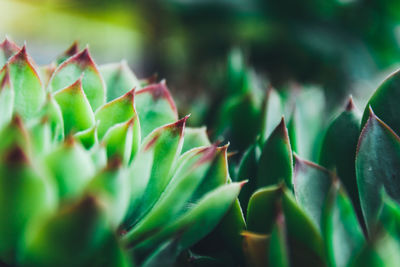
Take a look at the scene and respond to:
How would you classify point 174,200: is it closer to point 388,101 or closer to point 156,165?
point 156,165

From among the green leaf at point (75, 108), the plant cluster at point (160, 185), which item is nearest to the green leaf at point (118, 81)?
the plant cluster at point (160, 185)

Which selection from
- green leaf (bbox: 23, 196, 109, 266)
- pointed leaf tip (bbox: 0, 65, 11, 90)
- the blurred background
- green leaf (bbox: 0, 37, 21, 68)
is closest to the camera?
green leaf (bbox: 23, 196, 109, 266)

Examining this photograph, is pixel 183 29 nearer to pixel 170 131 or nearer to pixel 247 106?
pixel 247 106

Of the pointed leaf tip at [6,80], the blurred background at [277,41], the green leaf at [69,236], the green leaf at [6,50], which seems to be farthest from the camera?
the blurred background at [277,41]

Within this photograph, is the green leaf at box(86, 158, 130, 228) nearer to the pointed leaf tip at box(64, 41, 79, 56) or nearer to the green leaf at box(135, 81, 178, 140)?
the green leaf at box(135, 81, 178, 140)

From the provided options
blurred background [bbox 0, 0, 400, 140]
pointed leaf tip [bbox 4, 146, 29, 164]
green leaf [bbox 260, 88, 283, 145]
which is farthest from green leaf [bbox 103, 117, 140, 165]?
blurred background [bbox 0, 0, 400, 140]

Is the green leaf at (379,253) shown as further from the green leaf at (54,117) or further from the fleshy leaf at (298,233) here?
the green leaf at (54,117)

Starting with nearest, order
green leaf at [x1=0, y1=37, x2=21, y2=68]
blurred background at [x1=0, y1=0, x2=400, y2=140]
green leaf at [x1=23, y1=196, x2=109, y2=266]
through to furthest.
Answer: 1. green leaf at [x1=23, y1=196, x2=109, y2=266]
2. green leaf at [x1=0, y1=37, x2=21, y2=68]
3. blurred background at [x1=0, y1=0, x2=400, y2=140]

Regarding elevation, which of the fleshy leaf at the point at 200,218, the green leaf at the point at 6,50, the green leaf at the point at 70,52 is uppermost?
the green leaf at the point at 6,50
